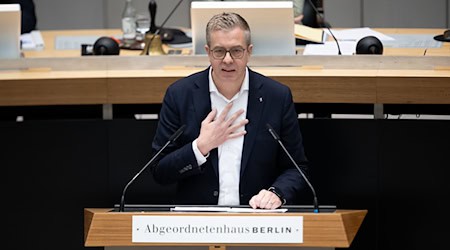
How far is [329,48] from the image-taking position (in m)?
4.71

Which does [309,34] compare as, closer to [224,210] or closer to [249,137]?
[249,137]

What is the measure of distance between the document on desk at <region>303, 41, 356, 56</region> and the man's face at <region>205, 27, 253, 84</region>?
1.35 meters

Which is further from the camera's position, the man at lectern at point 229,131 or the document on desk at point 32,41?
the document on desk at point 32,41

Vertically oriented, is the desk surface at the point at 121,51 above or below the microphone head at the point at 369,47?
below

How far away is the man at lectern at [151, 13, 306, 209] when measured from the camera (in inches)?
127

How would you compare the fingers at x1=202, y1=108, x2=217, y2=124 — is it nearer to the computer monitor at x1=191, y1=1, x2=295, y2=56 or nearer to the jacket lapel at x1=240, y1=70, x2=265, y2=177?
the jacket lapel at x1=240, y1=70, x2=265, y2=177

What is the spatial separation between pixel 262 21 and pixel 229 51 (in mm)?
971

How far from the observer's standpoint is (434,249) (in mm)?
3971

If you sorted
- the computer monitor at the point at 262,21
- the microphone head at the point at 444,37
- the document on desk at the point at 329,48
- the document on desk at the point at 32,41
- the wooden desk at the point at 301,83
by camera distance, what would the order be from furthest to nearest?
the document on desk at the point at 32,41 → the microphone head at the point at 444,37 → the document on desk at the point at 329,48 → the computer monitor at the point at 262,21 → the wooden desk at the point at 301,83

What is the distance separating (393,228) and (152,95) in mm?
1077

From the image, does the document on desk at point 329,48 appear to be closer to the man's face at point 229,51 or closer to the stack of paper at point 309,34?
the stack of paper at point 309,34

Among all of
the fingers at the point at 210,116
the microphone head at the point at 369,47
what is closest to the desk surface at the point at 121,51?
the microphone head at the point at 369,47

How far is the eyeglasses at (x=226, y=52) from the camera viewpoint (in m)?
3.21

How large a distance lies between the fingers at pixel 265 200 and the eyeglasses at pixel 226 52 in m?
0.44
